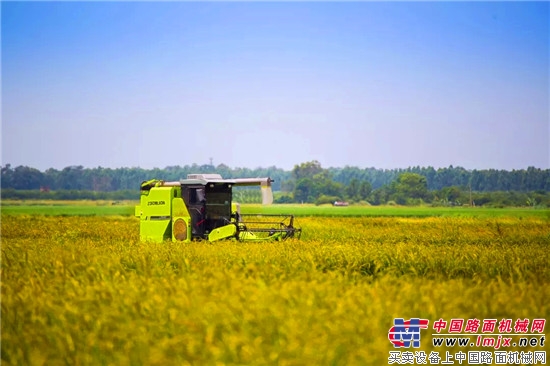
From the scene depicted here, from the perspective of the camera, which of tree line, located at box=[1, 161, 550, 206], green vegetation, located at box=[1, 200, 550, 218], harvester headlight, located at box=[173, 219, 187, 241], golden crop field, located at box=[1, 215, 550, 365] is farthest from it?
tree line, located at box=[1, 161, 550, 206]

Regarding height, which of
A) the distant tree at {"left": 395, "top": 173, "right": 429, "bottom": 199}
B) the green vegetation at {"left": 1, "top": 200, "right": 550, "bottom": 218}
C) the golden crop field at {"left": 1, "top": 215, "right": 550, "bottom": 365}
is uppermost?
the distant tree at {"left": 395, "top": 173, "right": 429, "bottom": 199}

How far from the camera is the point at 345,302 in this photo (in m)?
9.42

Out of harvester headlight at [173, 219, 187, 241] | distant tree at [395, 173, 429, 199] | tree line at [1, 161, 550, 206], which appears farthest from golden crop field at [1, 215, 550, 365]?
distant tree at [395, 173, 429, 199]

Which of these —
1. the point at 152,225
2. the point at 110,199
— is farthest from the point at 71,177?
the point at 152,225

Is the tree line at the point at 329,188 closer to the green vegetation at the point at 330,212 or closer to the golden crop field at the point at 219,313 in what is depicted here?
the green vegetation at the point at 330,212

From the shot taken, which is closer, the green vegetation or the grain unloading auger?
the grain unloading auger

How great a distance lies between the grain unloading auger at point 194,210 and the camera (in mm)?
21297

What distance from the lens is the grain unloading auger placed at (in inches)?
838

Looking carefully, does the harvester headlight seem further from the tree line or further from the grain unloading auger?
the tree line

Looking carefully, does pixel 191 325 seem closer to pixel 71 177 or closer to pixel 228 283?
pixel 228 283

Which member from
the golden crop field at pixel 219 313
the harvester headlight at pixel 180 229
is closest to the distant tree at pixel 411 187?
the harvester headlight at pixel 180 229

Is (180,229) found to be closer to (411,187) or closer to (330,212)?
(330,212)

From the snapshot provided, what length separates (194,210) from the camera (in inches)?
854

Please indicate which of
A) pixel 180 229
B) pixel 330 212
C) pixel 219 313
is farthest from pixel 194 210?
pixel 330 212
